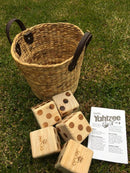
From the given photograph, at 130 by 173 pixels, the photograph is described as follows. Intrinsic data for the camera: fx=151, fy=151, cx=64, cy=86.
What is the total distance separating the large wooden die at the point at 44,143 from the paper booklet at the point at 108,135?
27 cm

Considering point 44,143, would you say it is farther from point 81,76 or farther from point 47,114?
point 81,76

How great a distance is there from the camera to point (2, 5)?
235 centimetres

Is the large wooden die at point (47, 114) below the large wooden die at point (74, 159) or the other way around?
the other way around

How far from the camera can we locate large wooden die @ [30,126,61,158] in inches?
33.6

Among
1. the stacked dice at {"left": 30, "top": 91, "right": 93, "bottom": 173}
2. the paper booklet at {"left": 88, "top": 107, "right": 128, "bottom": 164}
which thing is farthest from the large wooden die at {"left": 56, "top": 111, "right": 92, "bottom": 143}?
the paper booklet at {"left": 88, "top": 107, "right": 128, "bottom": 164}

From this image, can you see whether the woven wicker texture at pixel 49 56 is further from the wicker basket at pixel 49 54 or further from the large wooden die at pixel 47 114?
the large wooden die at pixel 47 114

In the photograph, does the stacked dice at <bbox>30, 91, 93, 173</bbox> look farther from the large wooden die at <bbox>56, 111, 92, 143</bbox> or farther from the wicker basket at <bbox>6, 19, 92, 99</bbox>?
the wicker basket at <bbox>6, 19, 92, 99</bbox>

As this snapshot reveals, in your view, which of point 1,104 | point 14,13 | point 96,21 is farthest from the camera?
point 14,13

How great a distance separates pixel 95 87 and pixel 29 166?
2.55ft

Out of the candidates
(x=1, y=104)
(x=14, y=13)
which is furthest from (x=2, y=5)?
(x=1, y=104)

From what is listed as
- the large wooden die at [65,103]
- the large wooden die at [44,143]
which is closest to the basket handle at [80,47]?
the large wooden die at [65,103]

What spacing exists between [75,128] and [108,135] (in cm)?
28

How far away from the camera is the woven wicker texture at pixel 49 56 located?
2.84 ft

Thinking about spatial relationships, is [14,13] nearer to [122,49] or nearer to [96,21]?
[96,21]
